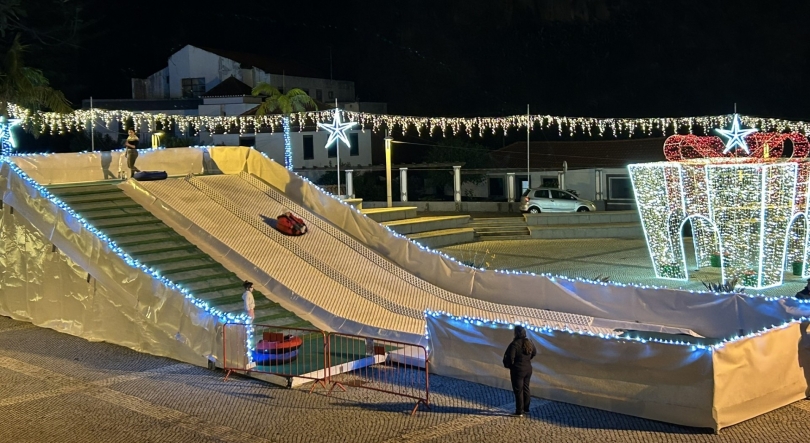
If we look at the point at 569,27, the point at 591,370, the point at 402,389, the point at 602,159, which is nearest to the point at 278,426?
the point at 402,389

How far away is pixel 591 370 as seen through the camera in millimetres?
11438

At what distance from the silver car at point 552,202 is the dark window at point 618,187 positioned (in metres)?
4.38

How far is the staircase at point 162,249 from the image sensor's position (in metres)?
16.5

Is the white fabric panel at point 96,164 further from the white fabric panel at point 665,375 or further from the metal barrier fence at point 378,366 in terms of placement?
the white fabric panel at point 665,375

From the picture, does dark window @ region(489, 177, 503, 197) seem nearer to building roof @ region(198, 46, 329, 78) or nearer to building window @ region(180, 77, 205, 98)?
building roof @ region(198, 46, 329, 78)

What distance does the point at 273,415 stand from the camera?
11547 mm

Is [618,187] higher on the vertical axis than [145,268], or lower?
higher

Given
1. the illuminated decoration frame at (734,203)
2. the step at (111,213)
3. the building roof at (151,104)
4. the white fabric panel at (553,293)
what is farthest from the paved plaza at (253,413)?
the building roof at (151,104)

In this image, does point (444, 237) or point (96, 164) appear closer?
point (96, 164)

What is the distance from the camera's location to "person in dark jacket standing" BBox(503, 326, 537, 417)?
11203mm

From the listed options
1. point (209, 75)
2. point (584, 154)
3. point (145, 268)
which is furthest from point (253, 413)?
point (209, 75)

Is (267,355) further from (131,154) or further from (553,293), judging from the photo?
(131,154)

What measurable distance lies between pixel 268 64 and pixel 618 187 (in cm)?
2200

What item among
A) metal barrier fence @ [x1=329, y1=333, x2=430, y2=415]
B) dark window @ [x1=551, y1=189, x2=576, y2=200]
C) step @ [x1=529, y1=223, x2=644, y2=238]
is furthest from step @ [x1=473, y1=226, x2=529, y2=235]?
metal barrier fence @ [x1=329, y1=333, x2=430, y2=415]
